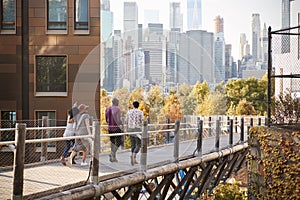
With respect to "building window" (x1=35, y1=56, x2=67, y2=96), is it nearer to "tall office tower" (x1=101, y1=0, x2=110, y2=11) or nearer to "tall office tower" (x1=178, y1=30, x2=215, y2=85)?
"tall office tower" (x1=101, y1=0, x2=110, y2=11)

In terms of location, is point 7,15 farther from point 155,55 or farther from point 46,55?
point 155,55

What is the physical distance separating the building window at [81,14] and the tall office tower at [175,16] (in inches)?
113

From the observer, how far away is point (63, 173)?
948cm

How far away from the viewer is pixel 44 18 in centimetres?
1902

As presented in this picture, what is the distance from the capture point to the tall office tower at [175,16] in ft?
58.1

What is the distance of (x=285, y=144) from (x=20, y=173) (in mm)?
4780

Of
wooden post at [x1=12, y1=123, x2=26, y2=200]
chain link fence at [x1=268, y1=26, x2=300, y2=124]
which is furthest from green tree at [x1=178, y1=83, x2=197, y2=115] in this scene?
wooden post at [x1=12, y1=123, x2=26, y2=200]

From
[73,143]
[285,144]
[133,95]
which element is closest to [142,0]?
[133,95]

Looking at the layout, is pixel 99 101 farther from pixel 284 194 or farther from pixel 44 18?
pixel 284 194

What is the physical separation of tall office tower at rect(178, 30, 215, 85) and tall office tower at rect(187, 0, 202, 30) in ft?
5.98

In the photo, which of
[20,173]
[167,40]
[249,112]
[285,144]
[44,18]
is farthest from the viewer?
[249,112]

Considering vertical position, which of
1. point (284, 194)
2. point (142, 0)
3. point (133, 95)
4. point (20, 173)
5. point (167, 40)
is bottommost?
point (284, 194)

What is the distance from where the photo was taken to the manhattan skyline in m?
17.6

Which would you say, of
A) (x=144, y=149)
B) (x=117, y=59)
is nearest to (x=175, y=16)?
(x=117, y=59)
